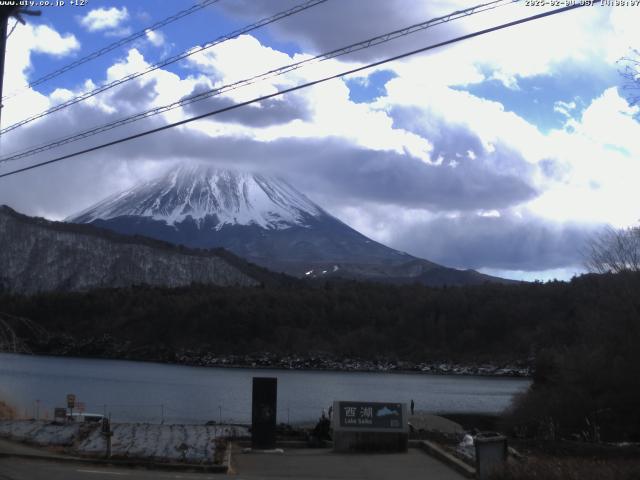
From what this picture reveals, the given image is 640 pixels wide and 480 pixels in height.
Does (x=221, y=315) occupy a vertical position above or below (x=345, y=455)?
above

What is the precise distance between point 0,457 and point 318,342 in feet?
536

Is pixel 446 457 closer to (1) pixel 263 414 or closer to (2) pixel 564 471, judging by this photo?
(1) pixel 263 414

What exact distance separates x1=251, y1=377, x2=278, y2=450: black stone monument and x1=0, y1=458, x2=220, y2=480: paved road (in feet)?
12.3

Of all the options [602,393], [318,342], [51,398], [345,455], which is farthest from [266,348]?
[345,455]

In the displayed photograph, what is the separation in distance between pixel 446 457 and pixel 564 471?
22.2 ft

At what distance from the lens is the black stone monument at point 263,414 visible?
72.1ft

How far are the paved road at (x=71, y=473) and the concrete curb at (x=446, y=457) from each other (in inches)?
201

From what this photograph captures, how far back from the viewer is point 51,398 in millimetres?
67312

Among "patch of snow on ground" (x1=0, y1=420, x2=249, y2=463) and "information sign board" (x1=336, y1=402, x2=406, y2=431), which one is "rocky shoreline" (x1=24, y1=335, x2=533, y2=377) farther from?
"patch of snow on ground" (x1=0, y1=420, x2=249, y2=463)

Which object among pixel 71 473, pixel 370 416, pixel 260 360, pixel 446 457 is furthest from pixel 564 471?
pixel 260 360

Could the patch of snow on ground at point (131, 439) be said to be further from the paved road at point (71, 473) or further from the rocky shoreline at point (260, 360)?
the rocky shoreline at point (260, 360)

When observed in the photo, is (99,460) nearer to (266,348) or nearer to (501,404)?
(501,404)

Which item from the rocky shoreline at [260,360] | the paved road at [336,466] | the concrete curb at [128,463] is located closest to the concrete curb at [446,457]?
the paved road at [336,466]

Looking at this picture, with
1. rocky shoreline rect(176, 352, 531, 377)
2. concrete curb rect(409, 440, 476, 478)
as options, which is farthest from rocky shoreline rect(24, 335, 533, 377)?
concrete curb rect(409, 440, 476, 478)
